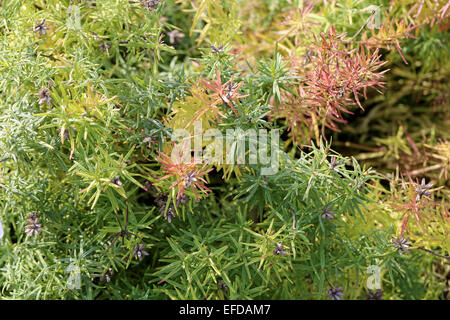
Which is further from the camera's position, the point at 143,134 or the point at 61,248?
the point at 61,248

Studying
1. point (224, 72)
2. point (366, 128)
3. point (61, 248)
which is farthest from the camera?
point (366, 128)

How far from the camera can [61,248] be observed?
1.16 m

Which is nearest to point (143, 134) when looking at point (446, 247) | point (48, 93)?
point (48, 93)

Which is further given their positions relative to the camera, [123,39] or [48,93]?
[123,39]

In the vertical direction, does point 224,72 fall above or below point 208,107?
above

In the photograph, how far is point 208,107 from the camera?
3.04ft

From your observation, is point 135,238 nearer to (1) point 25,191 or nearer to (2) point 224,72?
(1) point 25,191

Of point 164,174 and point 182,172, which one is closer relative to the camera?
point 182,172

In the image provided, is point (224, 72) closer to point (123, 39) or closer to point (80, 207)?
point (123, 39)

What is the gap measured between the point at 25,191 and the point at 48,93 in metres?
0.26

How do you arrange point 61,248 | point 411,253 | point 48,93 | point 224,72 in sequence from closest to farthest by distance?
point 48,93
point 224,72
point 61,248
point 411,253

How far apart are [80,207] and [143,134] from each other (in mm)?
280
